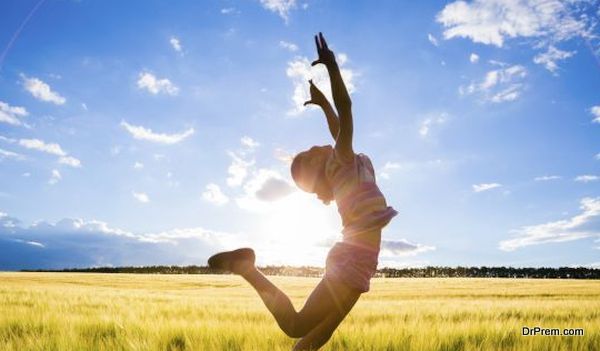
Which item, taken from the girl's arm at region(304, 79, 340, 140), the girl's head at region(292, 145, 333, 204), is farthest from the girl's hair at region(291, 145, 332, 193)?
the girl's arm at region(304, 79, 340, 140)

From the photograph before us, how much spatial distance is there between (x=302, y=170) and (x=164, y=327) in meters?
2.32

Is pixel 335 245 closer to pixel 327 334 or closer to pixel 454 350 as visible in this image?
pixel 327 334

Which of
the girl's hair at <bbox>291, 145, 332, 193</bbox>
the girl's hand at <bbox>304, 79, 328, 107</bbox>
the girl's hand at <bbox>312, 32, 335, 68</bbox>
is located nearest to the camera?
the girl's hand at <bbox>312, 32, 335, 68</bbox>

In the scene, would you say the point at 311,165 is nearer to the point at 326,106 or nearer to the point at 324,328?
the point at 326,106

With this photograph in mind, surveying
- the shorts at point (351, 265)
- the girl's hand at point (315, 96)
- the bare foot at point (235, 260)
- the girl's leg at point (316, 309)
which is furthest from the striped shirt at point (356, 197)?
the girl's hand at point (315, 96)

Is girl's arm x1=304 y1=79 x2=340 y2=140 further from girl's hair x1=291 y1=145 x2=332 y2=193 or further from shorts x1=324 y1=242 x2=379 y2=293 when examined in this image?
shorts x1=324 y1=242 x2=379 y2=293

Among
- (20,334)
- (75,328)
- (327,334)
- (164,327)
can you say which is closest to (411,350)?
(327,334)

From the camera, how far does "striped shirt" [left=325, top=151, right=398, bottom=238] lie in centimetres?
331

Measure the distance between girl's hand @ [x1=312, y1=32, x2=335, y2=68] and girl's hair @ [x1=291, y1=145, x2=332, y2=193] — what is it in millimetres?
638

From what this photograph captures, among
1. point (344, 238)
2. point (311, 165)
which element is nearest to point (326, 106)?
point (311, 165)

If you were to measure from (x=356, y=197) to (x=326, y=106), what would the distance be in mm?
1138

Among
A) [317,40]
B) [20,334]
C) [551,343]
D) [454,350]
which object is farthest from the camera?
[20,334]

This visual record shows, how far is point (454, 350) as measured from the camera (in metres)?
Answer: 4.27

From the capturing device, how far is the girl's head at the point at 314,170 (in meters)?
3.46
